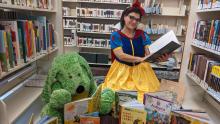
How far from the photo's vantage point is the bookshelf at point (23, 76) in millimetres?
1461

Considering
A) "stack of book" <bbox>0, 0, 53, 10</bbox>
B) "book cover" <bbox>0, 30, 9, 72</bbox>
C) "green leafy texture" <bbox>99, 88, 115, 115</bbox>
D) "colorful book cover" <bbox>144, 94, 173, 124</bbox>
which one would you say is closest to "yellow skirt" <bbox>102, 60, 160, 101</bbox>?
"green leafy texture" <bbox>99, 88, 115, 115</bbox>

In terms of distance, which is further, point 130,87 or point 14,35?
point 130,87

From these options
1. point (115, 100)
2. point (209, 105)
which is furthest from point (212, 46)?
point (115, 100)

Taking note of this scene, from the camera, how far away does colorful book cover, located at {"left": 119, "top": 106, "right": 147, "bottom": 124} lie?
1.00 metres

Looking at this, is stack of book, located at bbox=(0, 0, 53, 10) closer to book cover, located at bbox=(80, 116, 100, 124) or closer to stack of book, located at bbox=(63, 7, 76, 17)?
book cover, located at bbox=(80, 116, 100, 124)

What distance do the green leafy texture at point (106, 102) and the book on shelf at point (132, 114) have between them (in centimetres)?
19

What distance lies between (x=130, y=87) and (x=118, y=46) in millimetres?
405

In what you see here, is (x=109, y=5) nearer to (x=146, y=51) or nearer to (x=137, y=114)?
(x=146, y=51)

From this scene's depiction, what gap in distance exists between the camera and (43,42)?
196 centimetres

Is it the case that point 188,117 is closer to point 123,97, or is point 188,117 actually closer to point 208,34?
point 123,97

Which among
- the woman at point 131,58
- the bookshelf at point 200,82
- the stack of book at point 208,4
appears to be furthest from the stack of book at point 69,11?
the bookshelf at point 200,82

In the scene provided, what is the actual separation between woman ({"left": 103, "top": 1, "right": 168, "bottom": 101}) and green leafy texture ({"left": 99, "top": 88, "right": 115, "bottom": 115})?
479mm

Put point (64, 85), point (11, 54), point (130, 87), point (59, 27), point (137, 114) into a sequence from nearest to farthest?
point (137, 114) < point (64, 85) < point (11, 54) < point (130, 87) < point (59, 27)

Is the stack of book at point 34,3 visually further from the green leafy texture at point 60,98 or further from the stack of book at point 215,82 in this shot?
the stack of book at point 215,82
